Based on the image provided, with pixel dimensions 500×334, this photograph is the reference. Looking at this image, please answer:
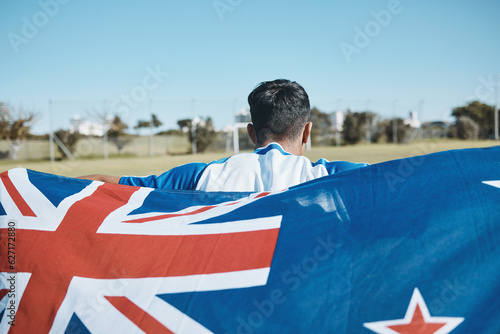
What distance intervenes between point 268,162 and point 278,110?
0.86 feet

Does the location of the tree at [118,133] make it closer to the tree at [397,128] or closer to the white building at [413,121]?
the tree at [397,128]

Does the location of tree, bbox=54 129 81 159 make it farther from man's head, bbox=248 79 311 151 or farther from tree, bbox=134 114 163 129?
man's head, bbox=248 79 311 151

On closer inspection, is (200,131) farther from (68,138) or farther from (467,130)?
(467,130)

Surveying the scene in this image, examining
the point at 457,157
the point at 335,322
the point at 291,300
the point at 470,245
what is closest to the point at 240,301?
the point at 291,300

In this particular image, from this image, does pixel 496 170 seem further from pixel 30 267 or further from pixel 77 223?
pixel 30 267

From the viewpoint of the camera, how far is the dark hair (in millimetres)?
1796

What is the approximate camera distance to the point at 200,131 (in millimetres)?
22859

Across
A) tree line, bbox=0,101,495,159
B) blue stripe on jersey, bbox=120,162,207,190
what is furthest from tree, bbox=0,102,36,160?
blue stripe on jersey, bbox=120,162,207,190

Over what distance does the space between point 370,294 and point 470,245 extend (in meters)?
0.34

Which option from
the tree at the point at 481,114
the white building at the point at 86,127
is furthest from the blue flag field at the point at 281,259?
the tree at the point at 481,114

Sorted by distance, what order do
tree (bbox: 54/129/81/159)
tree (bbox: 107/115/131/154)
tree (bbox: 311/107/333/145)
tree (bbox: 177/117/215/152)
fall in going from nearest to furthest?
tree (bbox: 54/129/81/159)
tree (bbox: 107/115/131/154)
tree (bbox: 177/117/215/152)
tree (bbox: 311/107/333/145)

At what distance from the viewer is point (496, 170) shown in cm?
134

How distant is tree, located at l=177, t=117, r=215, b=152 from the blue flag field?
2149 centimetres

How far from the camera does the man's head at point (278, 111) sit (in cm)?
180
